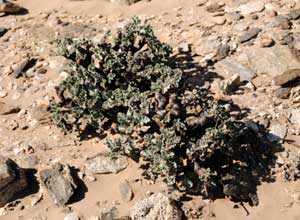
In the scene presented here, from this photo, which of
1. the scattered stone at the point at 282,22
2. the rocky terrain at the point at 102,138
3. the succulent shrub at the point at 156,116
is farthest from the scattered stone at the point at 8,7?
the scattered stone at the point at 282,22

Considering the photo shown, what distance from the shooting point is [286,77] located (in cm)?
604

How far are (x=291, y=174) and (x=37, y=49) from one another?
3.40m

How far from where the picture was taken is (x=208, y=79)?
6.20m

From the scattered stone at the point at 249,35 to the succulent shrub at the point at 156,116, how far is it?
3.05ft

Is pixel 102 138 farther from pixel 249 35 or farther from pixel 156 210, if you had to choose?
pixel 249 35

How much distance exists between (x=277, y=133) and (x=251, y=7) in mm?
2104

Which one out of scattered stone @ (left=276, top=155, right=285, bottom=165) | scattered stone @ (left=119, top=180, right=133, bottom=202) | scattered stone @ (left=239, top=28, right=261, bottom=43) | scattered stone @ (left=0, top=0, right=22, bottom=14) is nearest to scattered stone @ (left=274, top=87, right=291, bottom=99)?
scattered stone @ (left=276, top=155, right=285, bottom=165)

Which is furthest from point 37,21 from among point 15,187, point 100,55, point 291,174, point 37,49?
point 291,174

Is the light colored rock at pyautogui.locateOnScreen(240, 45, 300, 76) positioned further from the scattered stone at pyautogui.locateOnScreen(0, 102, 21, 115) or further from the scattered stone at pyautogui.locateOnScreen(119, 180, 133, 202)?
the scattered stone at pyautogui.locateOnScreen(0, 102, 21, 115)

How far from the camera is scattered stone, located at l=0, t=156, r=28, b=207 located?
16.8 ft

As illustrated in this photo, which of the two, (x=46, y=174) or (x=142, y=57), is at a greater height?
(x=142, y=57)

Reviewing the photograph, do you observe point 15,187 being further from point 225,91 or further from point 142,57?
point 225,91

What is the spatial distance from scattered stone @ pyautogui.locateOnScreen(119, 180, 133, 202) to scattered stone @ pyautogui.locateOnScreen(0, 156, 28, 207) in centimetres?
86

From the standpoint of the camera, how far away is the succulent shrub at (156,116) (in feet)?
16.7
